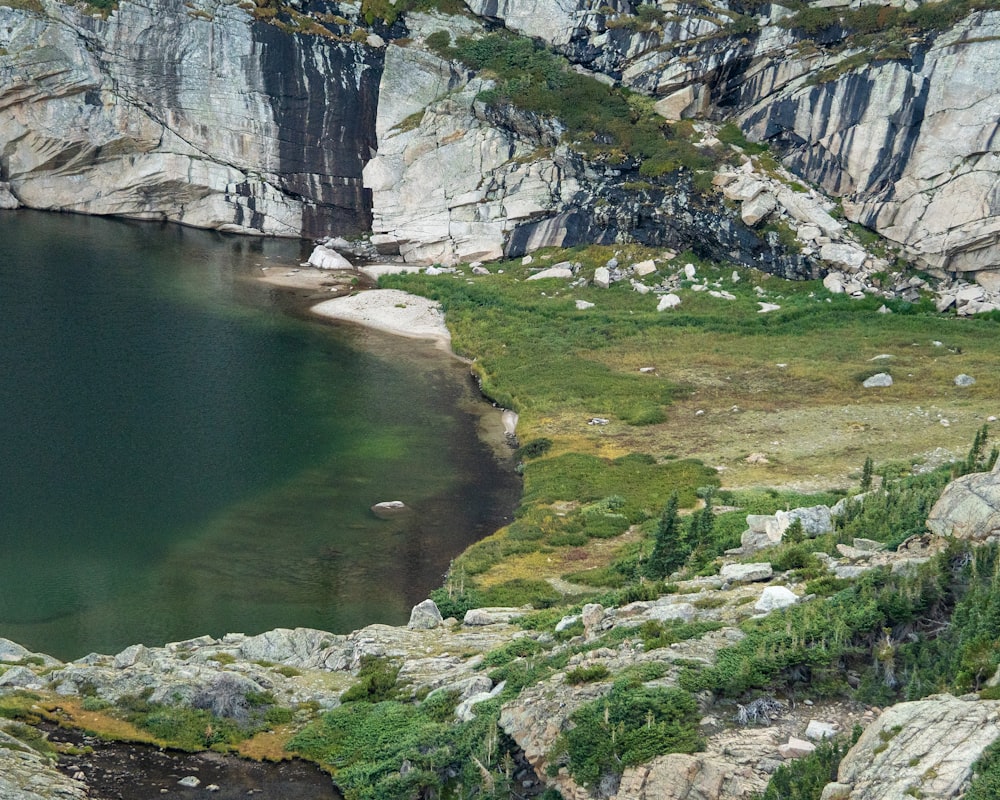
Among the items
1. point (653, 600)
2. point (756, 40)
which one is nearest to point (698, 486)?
point (653, 600)

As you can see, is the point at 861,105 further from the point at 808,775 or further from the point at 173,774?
the point at 808,775

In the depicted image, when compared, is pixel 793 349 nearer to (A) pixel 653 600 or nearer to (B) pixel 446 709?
(A) pixel 653 600

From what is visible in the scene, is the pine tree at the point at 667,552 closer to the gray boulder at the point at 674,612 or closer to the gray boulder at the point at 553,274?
the gray boulder at the point at 674,612

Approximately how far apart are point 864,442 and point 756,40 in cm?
5721

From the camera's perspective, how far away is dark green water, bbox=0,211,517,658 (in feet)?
143

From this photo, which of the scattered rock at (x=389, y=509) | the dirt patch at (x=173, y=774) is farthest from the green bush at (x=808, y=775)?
the scattered rock at (x=389, y=509)

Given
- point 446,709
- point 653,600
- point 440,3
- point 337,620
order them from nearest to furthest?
point 446,709 → point 653,600 → point 337,620 → point 440,3

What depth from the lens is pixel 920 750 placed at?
18266 millimetres

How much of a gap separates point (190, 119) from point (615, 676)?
100029 mm

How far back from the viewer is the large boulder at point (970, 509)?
86.0ft

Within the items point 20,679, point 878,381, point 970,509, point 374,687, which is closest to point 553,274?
point 878,381

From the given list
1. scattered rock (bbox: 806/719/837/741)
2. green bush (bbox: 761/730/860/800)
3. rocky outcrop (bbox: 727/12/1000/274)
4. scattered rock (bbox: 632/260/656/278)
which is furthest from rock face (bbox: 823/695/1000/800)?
rocky outcrop (bbox: 727/12/1000/274)

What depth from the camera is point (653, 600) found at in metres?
31.0

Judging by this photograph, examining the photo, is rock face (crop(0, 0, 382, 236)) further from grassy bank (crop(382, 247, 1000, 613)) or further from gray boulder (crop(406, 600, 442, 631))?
gray boulder (crop(406, 600, 442, 631))
